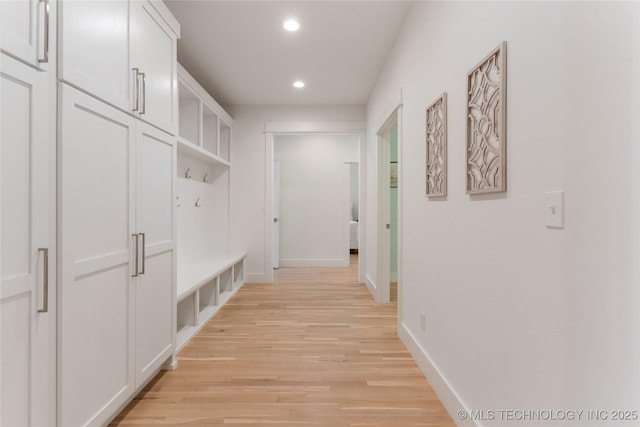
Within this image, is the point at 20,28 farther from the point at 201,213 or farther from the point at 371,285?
the point at 371,285

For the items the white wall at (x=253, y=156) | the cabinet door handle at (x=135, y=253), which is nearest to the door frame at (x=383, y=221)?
the white wall at (x=253, y=156)

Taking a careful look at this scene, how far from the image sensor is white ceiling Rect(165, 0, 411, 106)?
97.8 inches

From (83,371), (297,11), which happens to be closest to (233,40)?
(297,11)

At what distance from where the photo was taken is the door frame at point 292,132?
15.8 ft

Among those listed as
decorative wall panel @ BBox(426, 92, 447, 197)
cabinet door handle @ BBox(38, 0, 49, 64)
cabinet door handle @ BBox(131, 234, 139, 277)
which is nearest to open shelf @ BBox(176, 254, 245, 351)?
cabinet door handle @ BBox(131, 234, 139, 277)

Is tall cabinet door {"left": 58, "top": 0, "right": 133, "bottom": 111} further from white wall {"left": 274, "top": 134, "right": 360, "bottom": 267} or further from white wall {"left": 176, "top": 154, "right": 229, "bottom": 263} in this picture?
white wall {"left": 274, "top": 134, "right": 360, "bottom": 267}

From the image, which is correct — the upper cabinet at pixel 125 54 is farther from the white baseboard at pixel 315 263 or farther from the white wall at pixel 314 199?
the white baseboard at pixel 315 263

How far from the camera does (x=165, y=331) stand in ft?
7.00

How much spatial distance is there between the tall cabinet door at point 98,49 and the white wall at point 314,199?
4841 mm

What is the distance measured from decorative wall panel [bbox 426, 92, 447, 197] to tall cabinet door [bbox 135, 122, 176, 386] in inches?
67.4

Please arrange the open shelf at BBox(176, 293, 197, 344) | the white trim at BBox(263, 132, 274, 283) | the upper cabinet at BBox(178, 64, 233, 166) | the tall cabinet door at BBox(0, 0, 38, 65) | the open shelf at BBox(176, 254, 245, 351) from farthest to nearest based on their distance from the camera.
Result: the white trim at BBox(263, 132, 274, 283), the upper cabinet at BBox(178, 64, 233, 166), the open shelf at BBox(176, 293, 197, 344), the open shelf at BBox(176, 254, 245, 351), the tall cabinet door at BBox(0, 0, 38, 65)

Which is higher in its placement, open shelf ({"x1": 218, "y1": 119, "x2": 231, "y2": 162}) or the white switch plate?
open shelf ({"x1": 218, "y1": 119, "x2": 231, "y2": 162})

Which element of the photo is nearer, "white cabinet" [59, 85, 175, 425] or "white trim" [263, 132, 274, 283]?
"white cabinet" [59, 85, 175, 425]

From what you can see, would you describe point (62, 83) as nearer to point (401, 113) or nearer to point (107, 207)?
point (107, 207)
